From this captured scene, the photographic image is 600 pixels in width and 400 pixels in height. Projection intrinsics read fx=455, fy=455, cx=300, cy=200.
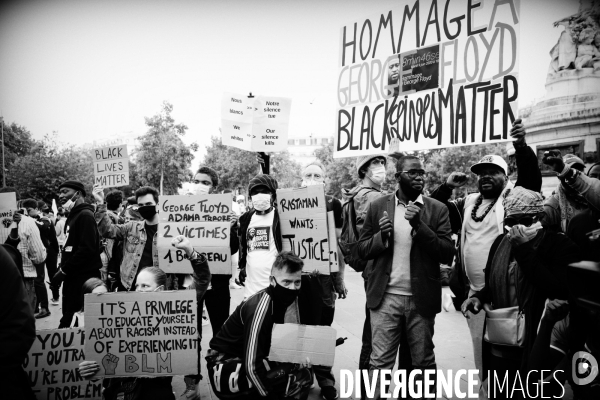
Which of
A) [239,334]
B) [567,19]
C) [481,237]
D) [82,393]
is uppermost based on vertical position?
[567,19]

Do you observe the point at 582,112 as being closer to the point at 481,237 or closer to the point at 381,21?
the point at 381,21

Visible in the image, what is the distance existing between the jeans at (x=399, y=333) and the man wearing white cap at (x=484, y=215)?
1.42 ft

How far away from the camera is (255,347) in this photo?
2.90m

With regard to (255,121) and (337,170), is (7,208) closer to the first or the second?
(255,121)

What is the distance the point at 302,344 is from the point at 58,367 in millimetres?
1737

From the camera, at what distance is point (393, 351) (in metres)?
3.42

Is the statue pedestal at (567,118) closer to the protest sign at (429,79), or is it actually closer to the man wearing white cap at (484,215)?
the protest sign at (429,79)

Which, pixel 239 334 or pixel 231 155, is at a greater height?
pixel 231 155

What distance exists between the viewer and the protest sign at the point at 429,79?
3848 mm

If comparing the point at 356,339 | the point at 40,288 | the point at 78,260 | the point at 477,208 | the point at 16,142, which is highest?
the point at 16,142

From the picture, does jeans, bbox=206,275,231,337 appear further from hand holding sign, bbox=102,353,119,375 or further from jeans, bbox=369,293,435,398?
jeans, bbox=369,293,435,398

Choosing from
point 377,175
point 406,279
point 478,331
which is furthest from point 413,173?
point 478,331

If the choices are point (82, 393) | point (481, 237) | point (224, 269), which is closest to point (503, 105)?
point (481, 237)

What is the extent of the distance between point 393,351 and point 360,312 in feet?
12.8
